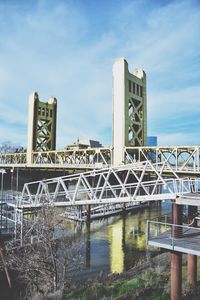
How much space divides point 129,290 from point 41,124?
250 ft

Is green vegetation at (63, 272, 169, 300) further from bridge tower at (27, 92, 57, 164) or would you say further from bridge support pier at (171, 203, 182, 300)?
bridge tower at (27, 92, 57, 164)

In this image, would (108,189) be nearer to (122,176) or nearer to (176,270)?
(176,270)

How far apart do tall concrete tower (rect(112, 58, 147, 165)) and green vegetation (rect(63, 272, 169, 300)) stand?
3287 cm

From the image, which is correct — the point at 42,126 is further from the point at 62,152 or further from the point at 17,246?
the point at 17,246

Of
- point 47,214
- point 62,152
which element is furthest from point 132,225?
point 62,152

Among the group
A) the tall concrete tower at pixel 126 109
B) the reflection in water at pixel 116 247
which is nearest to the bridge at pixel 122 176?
the tall concrete tower at pixel 126 109

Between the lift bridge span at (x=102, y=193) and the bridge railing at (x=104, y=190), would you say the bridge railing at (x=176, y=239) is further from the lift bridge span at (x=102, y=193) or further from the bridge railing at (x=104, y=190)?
the bridge railing at (x=104, y=190)

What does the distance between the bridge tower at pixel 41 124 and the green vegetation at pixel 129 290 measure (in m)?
65.0

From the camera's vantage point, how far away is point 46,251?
15289 mm

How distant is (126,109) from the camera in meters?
52.9

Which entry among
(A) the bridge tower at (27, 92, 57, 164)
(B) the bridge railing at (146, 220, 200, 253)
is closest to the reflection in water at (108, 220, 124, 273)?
(B) the bridge railing at (146, 220, 200, 253)

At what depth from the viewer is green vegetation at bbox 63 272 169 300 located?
13.0 metres

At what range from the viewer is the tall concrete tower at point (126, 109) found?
167 feet

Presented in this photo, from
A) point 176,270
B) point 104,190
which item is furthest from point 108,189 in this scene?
point 176,270
